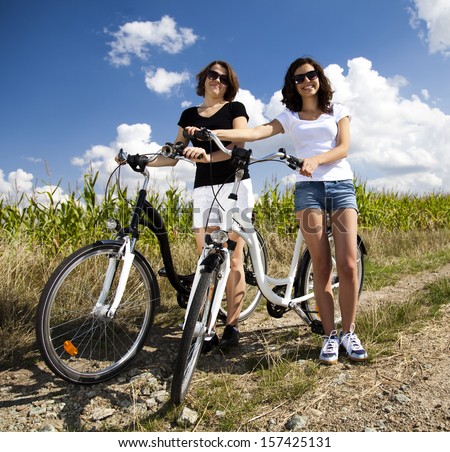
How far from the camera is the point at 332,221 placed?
3.09m

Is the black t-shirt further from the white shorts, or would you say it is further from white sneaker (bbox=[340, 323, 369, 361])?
white sneaker (bbox=[340, 323, 369, 361])

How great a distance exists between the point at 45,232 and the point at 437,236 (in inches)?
348

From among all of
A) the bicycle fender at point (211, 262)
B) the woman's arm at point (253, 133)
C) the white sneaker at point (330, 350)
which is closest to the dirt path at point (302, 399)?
the white sneaker at point (330, 350)

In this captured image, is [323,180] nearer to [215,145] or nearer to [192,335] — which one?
[215,145]

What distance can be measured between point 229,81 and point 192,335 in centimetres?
195

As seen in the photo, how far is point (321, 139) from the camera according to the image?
3008 millimetres

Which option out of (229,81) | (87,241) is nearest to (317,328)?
(229,81)

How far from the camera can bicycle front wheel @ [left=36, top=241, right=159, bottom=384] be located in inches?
105

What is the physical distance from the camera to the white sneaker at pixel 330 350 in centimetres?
301

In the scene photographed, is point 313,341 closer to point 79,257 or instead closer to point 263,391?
point 263,391

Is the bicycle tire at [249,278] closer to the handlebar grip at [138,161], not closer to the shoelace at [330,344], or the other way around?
the shoelace at [330,344]

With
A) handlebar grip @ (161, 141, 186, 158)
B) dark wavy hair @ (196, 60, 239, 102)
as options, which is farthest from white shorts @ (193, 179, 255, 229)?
dark wavy hair @ (196, 60, 239, 102)

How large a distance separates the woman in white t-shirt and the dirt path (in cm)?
34
